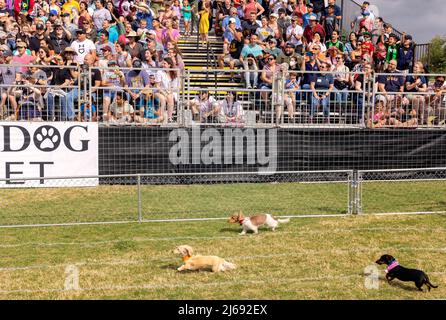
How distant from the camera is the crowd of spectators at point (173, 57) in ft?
48.1

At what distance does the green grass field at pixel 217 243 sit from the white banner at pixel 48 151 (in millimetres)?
418

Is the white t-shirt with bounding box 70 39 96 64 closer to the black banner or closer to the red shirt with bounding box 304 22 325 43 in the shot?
the black banner

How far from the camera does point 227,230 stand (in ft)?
34.8

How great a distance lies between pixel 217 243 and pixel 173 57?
27.7ft

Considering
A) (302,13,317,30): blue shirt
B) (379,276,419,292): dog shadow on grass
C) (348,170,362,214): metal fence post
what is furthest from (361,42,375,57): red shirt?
(379,276,419,292): dog shadow on grass

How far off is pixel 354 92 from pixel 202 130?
13.0 feet

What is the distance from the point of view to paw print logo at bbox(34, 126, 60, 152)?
47.3 feet

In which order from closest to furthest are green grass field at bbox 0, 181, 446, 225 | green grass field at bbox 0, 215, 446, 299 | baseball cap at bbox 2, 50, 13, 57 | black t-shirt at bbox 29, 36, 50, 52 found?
green grass field at bbox 0, 215, 446, 299 → green grass field at bbox 0, 181, 446, 225 → baseball cap at bbox 2, 50, 13, 57 → black t-shirt at bbox 29, 36, 50, 52

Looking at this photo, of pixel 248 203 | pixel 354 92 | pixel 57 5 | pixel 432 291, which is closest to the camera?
pixel 432 291

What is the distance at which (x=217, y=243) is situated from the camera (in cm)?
962

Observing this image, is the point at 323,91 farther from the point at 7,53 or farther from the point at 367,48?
the point at 7,53

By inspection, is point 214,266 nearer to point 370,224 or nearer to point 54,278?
point 54,278

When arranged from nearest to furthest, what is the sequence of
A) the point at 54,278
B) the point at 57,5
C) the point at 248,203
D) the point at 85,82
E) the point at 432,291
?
the point at 432,291 → the point at 54,278 → the point at 248,203 → the point at 85,82 → the point at 57,5

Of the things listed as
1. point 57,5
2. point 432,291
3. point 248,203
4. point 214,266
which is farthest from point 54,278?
point 57,5
